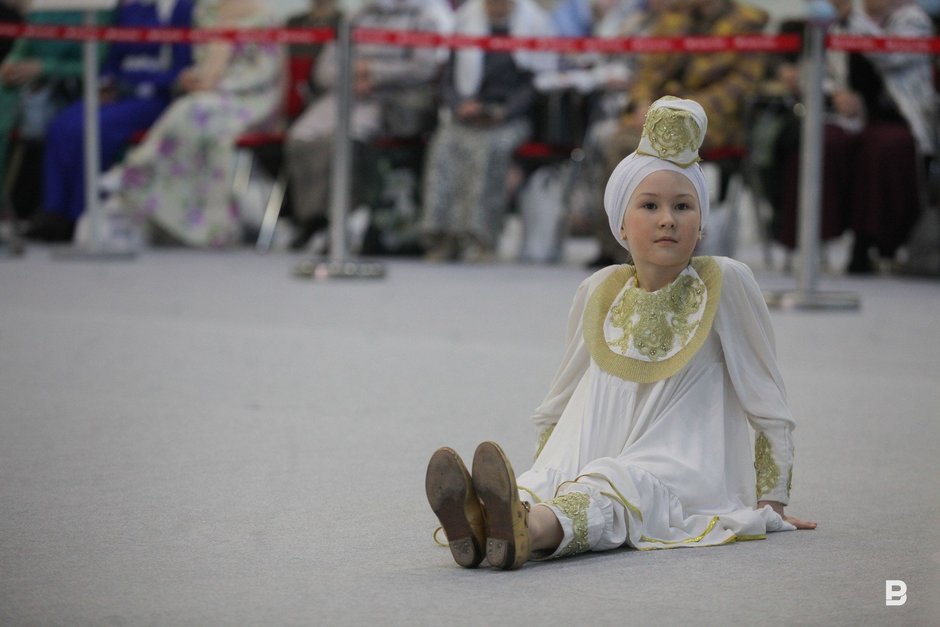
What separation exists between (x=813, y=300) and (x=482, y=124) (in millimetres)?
2848

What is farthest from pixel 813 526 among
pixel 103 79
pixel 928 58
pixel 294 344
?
pixel 103 79

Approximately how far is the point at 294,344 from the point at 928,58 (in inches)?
161

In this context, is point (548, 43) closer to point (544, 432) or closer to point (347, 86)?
point (347, 86)

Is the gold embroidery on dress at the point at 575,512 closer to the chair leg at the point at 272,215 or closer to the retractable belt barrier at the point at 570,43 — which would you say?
the retractable belt barrier at the point at 570,43

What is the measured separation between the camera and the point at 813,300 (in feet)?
18.5

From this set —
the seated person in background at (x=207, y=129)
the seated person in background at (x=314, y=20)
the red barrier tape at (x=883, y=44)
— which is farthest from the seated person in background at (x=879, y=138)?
the seated person in background at (x=207, y=129)

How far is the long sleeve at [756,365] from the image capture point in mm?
2242

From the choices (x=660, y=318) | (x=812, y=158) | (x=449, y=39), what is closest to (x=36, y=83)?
(x=449, y=39)

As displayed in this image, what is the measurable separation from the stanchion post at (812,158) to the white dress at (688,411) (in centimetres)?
337

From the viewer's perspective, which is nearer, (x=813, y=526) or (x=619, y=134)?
(x=813, y=526)

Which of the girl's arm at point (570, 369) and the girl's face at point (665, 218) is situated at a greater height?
the girl's face at point (665, 218)

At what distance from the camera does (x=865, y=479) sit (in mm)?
2711

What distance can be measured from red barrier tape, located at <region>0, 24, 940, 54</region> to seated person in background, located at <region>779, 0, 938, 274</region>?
140 cm

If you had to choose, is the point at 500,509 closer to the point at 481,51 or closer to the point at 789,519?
the point at 789,519
